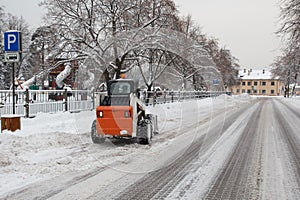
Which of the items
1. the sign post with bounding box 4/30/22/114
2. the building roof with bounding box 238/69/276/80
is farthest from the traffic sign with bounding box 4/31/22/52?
the building roof with bounding box 238/69/276/80

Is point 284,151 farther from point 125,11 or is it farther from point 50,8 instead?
point 50,8

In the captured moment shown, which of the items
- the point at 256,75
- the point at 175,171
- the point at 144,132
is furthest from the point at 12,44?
the point at 256,75

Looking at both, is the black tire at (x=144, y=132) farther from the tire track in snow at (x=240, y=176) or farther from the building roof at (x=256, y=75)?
the building roof at (x=256, y=75)

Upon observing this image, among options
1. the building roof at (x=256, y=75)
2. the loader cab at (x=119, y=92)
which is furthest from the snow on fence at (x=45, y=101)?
the building roof at (x=256, y=75)

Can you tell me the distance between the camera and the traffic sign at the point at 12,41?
33.5 ft

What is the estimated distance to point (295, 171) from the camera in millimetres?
6230

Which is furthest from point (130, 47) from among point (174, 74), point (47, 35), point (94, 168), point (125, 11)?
point (94, 168)

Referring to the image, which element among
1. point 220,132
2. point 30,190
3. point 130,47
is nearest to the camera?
point 30,190

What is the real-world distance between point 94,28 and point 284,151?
16560mm

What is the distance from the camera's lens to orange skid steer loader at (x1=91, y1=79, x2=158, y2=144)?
27.6 ft

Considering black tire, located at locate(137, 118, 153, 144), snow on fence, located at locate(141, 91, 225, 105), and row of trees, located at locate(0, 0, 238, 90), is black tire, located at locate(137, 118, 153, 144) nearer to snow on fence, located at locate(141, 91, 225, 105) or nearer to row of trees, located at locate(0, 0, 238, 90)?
snow on fence, located at locate(141, 91, 225, 105)

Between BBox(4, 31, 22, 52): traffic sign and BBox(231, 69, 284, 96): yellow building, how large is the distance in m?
115

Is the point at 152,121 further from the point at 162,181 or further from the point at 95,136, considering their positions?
the point at 162,181

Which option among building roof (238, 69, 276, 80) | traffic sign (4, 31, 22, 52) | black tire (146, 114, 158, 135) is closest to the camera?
black tire (146, 114, 158, 135)
